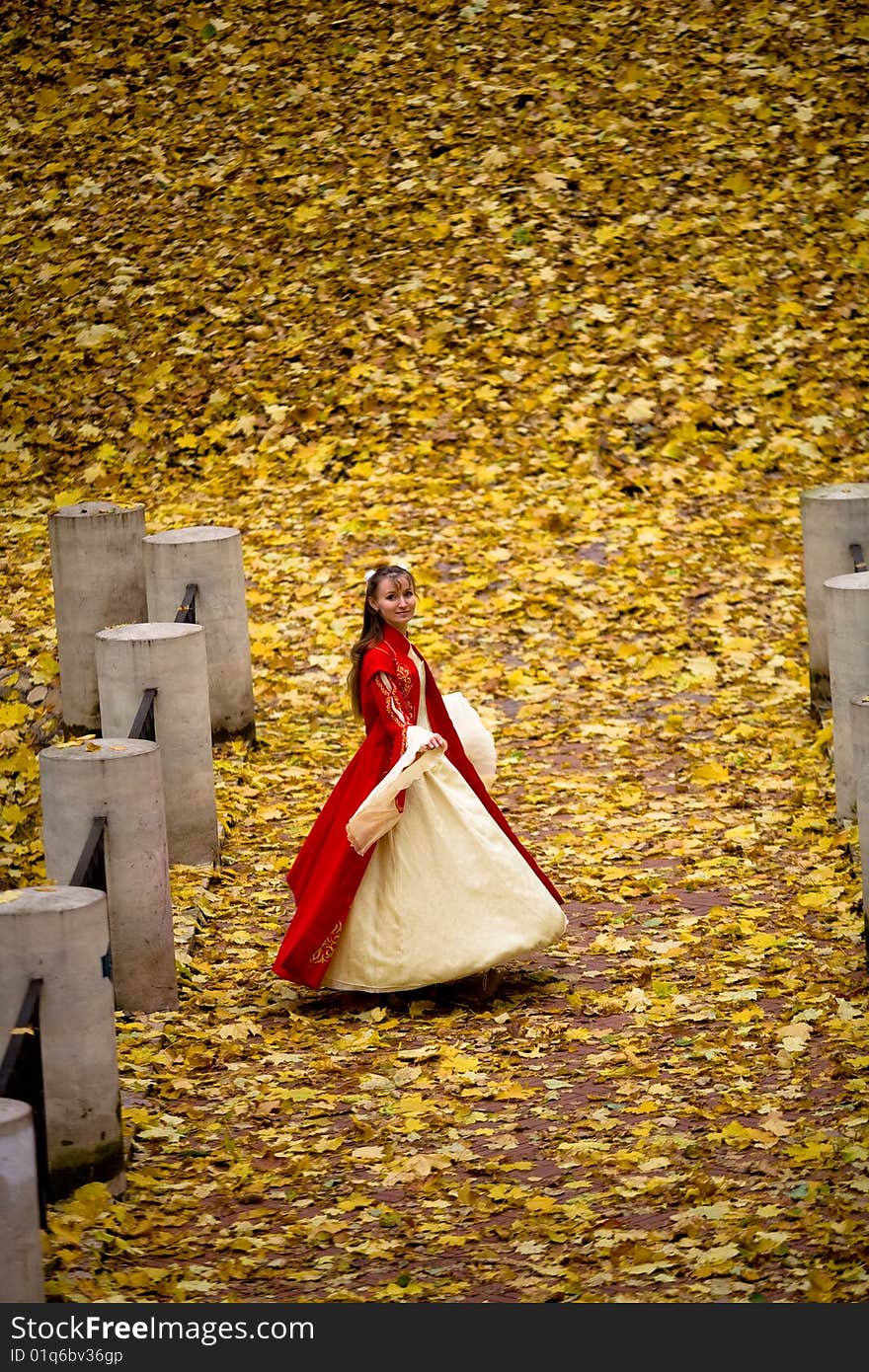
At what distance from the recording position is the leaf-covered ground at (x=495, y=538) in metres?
4.91

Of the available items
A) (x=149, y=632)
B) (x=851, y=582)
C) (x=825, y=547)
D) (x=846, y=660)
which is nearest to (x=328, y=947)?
(x=149, y=632)

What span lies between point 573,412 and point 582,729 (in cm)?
403

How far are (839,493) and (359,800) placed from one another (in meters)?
4.24

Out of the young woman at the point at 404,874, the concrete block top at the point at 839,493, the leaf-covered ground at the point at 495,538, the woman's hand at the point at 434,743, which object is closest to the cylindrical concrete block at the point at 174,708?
the leaf-covered ground at the point at 495,538

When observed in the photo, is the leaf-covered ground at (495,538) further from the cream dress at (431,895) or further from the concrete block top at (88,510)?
the concrete block top at (88,510)

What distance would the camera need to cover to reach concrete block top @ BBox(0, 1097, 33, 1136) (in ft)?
12.5

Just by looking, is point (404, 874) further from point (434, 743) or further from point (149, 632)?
point (149, 632)

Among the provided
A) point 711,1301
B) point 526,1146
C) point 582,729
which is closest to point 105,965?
point 526,1146

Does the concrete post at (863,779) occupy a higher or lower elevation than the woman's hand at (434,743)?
lower

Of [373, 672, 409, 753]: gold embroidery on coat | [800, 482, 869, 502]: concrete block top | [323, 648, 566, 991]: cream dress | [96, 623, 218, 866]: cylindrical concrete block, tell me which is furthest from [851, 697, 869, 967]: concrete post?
[800, 482, 869, 502]: concrete block top

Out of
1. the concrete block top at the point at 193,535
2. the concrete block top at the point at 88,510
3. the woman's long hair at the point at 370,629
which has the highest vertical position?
the woman's long hair at the point at 370,629

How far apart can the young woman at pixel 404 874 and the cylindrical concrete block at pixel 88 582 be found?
3.60 m

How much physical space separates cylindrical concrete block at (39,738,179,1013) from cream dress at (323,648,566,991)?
2.13 feet

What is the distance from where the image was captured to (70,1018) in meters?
4.84
